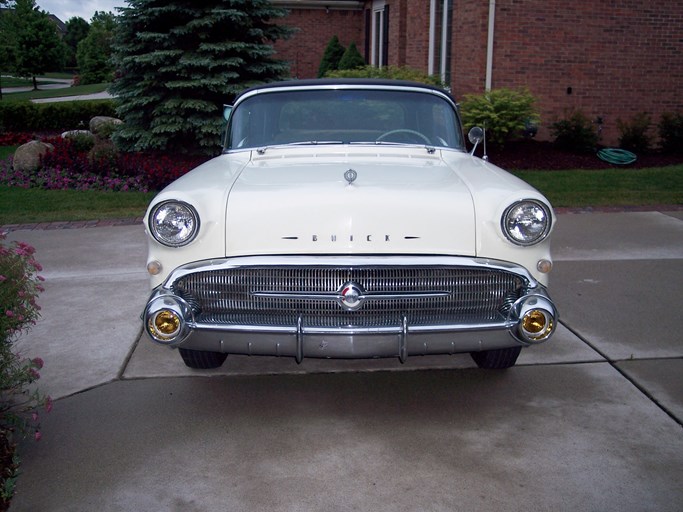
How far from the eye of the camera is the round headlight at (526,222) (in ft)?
11.9

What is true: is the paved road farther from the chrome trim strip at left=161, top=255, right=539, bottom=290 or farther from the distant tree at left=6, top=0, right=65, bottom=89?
the chrome trim strip at left=161, top=255, right=539, bottom=290

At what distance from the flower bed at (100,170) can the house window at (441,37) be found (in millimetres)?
5593

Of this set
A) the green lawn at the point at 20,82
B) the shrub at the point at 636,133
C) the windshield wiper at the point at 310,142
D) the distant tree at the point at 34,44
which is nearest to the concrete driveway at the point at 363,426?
the windshield wiper at the point at 310,142

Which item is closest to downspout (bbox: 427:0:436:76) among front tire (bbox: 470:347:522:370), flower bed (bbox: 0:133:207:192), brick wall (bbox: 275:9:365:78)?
flower bed (bbox: 0:133:207:192)

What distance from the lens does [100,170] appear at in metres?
10.9

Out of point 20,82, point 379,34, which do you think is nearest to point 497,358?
point 379,34

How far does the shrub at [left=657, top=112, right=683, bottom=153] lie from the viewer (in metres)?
12.2

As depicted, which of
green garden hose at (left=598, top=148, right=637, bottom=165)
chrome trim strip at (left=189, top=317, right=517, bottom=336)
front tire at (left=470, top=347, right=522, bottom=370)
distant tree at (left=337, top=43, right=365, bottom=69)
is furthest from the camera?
distant tree at (left=337, top=43, right=365, bottom=69)

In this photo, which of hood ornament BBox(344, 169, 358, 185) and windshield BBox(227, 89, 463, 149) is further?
windshield BBox(227, 89, 463, 149)

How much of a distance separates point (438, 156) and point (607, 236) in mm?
3476

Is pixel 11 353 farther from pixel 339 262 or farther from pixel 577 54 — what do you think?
pixel 577 54

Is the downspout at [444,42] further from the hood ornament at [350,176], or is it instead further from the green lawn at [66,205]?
the hood ornament at [350,176]

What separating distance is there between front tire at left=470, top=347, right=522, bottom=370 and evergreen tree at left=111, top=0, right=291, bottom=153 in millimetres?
7405

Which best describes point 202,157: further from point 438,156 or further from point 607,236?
point 438,156
